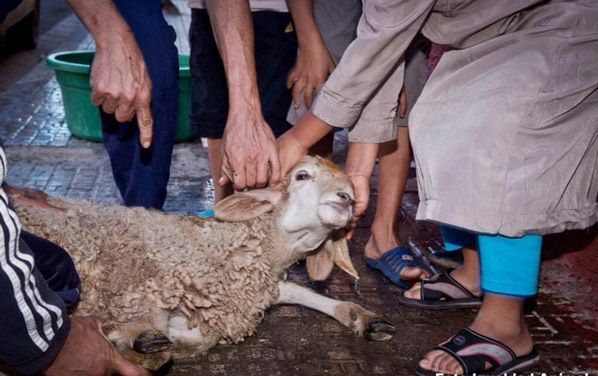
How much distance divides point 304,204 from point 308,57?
874 millimetres

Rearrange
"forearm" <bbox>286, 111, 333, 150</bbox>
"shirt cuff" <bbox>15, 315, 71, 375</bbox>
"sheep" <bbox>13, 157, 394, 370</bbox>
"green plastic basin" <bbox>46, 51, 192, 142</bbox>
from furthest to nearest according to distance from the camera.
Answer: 1. "green plastic basin" <bbox>46, 51, 192, 142</bbox>
2. "forearm" <bbox>286, 111, 333, 150</bbox>
3. "sheep" <bbox>13, 157, 394, 370</bbox>
4. "shirt cuff" <bbox>15, 315, 71, 375</bbox>

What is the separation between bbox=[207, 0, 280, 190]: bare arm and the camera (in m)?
2.64

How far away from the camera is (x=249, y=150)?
262cm

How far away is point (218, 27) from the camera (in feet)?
9.42

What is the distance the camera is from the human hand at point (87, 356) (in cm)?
183

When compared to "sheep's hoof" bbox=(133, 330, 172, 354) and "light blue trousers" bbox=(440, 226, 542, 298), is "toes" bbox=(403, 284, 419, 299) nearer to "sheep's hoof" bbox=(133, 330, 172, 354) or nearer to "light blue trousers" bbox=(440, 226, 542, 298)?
"light blue trousers" bbox=(440, 226, 542, 298)

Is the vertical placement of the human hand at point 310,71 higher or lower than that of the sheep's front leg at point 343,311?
higher

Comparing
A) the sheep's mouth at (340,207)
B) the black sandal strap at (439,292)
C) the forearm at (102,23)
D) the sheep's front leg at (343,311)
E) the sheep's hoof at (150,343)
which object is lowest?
the black sandal strap at (439,292)

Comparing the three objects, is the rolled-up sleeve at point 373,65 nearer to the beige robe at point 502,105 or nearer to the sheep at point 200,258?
the beige robe at point 502,105

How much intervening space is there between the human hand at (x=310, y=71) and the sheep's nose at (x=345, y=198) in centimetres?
76

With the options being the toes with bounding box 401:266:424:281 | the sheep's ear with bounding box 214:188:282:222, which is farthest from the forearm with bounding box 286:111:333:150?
the toes with bounding box 401:266:424:281

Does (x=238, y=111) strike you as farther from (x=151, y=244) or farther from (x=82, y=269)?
(x=82, y=269)

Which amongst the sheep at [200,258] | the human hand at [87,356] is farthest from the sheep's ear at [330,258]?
the human hand at [87,356]

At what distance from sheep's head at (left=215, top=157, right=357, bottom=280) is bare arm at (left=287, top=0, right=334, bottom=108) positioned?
0.64m
